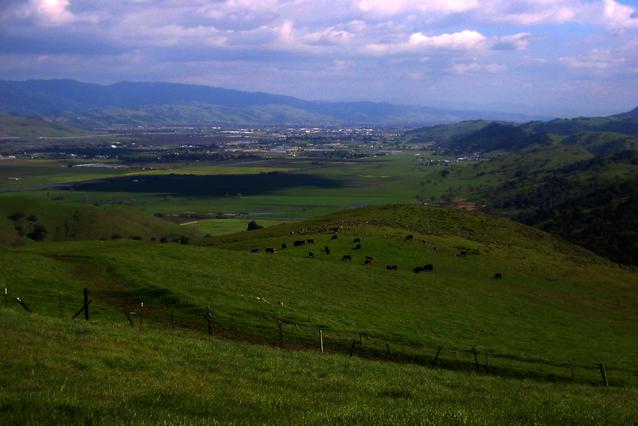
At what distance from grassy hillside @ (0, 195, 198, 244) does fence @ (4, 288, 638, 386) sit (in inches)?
3365

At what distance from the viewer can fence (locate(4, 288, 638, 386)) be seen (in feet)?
101

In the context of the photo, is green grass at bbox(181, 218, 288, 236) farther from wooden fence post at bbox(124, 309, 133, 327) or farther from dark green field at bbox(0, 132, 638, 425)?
wooden fence post at bbox(124, 309, 133, 327)

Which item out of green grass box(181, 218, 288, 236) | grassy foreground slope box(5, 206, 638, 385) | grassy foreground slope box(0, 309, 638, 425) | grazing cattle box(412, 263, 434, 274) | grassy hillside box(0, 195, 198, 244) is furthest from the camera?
green grass box(181, 218, 288, 236)

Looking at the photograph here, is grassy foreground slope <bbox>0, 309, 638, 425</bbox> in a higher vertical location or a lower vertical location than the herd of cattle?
higher

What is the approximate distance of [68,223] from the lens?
→ 127750 mm

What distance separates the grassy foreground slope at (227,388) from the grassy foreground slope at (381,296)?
217 inches

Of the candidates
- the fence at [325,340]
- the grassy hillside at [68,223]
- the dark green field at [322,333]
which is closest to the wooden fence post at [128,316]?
the fence at [325,340]

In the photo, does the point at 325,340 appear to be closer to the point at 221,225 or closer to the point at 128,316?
the point at 128,316

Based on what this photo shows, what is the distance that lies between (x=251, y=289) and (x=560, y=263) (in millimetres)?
41719

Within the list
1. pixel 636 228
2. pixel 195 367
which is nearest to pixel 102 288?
pixel 195 367

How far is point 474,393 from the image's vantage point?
69.6 ft

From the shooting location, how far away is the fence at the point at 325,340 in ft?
101

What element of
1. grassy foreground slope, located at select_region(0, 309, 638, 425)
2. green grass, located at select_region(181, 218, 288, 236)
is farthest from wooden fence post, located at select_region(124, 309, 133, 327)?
green grass, located at select_region(181, 218, 288, 236)

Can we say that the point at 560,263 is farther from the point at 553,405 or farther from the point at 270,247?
the point at 553,405
